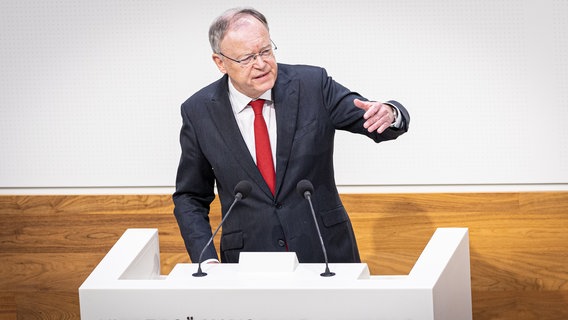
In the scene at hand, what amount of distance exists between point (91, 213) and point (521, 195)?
6.76 feet

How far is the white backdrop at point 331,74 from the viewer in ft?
14.8

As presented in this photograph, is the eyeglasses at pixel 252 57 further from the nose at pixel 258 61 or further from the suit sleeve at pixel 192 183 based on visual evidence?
the suit sleeve at pixel 192 183

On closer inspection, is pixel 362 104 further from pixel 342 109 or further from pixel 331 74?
pixel 331 74

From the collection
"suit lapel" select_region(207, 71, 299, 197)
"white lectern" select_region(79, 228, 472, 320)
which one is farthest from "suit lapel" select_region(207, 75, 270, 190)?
"white lectern" select_region(79, 228, 472, 320)

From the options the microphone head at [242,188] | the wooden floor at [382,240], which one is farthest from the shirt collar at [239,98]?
the wooden floor at [382,240]

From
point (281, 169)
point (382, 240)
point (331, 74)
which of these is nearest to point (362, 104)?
point (281, 169)

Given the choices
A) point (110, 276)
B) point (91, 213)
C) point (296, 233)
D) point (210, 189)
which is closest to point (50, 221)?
point (91, 213)

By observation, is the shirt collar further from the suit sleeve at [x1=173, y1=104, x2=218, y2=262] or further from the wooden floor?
the wooden floor

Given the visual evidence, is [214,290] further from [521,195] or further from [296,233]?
[521,195]

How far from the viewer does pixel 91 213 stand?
4.99 metres

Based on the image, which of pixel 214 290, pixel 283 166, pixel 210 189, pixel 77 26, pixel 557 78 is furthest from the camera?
pixel 77 26

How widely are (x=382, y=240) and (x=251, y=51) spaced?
1.83m

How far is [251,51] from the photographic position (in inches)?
126

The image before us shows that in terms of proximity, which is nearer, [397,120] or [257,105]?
[397,120]
